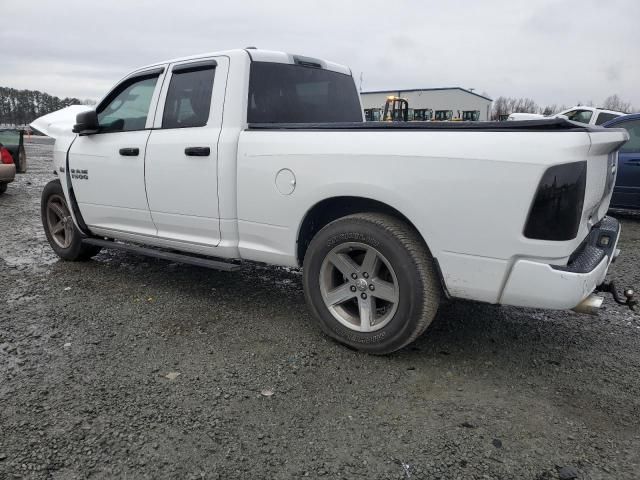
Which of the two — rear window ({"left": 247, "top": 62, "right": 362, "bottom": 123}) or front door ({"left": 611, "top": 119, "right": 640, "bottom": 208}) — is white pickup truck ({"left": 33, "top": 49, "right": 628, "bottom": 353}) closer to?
rear window ({"left": 247, "top": 62, "right": 362, "bottom": 123})

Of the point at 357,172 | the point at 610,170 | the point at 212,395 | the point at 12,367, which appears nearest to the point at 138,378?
the point at 212,395

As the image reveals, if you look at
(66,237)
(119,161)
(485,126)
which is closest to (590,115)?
(485,126)

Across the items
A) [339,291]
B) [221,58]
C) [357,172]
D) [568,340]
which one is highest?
[221,58]

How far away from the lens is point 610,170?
10.2 ft

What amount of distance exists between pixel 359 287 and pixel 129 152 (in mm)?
2329

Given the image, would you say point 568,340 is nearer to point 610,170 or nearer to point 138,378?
point 610,170

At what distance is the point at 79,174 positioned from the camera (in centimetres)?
476

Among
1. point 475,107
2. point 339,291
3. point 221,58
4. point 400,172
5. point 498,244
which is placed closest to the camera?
point 498,244

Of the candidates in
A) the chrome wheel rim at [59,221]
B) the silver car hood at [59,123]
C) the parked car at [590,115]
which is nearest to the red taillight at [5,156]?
the silver car hood at [59,123]

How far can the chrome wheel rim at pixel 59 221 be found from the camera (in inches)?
209

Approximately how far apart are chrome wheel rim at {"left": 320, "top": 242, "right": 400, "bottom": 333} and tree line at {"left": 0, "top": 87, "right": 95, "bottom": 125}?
61.7m

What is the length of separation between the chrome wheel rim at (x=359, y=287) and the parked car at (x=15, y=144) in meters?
10.5

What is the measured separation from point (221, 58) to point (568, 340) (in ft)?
10.7

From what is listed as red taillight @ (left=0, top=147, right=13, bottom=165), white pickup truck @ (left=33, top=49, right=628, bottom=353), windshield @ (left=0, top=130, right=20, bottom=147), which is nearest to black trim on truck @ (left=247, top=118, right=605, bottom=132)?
white pickup truck @ (left=33, top=49, right=628, bottom=353)
